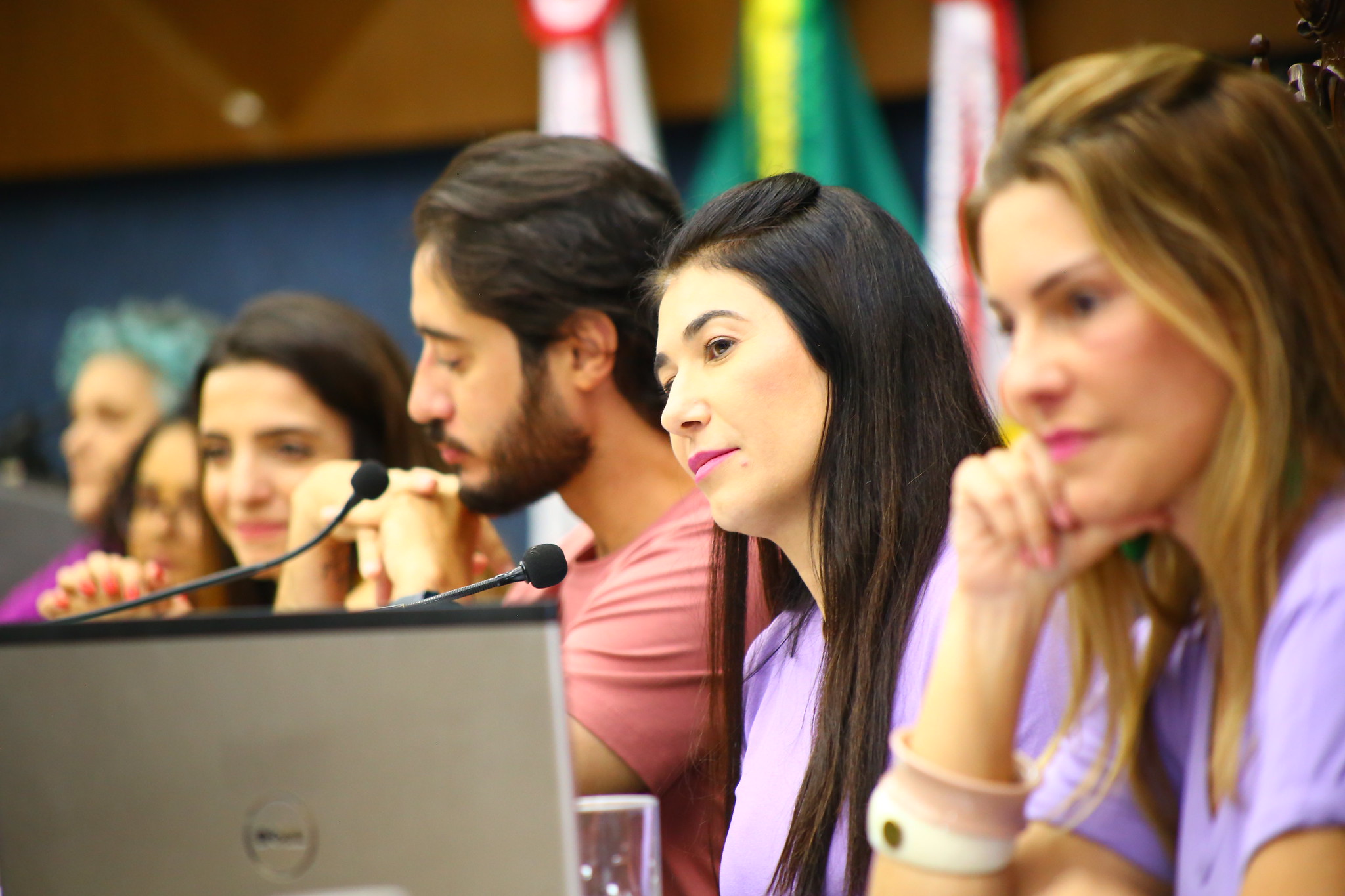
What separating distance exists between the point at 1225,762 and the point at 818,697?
0.48 m

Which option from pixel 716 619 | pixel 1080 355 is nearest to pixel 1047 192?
pixel 1080 355

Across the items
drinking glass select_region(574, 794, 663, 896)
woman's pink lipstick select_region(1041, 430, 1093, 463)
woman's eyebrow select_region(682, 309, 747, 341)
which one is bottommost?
drinking glass select_region(574, 794, 663, 896)

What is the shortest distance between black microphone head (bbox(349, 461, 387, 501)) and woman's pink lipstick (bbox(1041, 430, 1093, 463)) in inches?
38.5

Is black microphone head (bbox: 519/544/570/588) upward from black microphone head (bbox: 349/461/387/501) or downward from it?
downward

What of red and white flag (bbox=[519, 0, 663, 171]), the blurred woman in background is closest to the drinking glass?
the blurred woman in background

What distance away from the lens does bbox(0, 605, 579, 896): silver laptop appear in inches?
29.4

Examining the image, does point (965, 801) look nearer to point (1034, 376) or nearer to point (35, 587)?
point (1034, 376)

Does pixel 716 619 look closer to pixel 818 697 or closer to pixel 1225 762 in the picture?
pixel 818 697

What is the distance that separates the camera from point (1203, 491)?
2.50 feet

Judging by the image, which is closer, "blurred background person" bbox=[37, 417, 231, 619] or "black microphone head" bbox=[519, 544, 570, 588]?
"black microphone head" bbox=[519, 544, 570, 588]

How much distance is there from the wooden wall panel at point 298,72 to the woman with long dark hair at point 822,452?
223cm

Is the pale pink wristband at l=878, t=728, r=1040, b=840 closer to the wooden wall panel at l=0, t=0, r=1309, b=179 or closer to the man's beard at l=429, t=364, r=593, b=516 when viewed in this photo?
the man's beard at l=429, t=364, r=593, b=516

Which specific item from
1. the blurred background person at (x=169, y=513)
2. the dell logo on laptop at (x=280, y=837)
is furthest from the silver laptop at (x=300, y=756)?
the blurred background person at (x=169, y=513)

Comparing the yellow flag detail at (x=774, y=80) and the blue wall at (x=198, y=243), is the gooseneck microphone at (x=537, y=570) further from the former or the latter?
the blue wall at (x=198, y=243)
